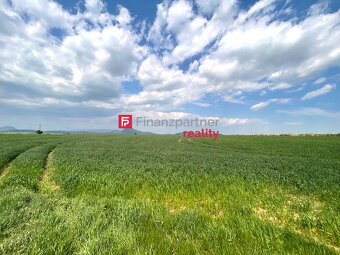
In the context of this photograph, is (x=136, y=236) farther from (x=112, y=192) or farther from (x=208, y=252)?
(x=112, y=192)

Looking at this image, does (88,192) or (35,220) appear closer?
(35,220)

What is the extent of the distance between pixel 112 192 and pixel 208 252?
7166 millimetres

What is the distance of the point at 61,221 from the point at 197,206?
5.61 m

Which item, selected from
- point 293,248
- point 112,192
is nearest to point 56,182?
point 112,192

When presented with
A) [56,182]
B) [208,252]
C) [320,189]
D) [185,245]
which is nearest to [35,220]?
[185,245]

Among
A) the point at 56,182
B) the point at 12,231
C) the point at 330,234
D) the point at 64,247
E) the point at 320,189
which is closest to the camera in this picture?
the point at 64,247

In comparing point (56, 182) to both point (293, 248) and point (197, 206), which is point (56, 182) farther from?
point (293, 248)

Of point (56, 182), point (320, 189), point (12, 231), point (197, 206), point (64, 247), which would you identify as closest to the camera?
point (64, 247)

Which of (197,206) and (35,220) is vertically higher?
(35,220)

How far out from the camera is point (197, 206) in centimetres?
977

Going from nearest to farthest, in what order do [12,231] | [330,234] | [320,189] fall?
1. [12,231]
2. [330,234]
3. [320,189]

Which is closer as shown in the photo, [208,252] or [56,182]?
[208,252]

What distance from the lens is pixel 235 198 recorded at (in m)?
10.1

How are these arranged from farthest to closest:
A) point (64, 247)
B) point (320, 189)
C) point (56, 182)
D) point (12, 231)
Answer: point (56, 182)
point (320, 189)
point (12, 231)
point (64, 247)
